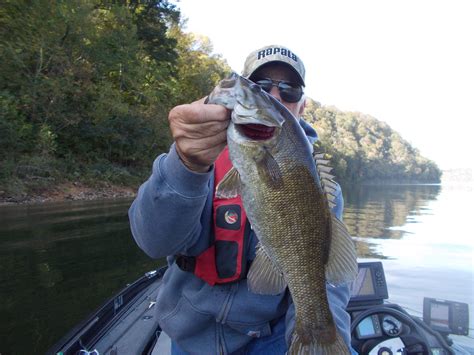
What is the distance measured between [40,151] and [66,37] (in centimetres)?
787

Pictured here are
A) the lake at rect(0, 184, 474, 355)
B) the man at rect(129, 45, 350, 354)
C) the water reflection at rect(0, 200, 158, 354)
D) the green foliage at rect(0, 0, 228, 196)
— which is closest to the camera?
the man at rect(129, 45, 350, 354)

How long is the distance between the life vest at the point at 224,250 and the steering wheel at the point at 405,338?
183 cm

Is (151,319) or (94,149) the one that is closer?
(151,319)

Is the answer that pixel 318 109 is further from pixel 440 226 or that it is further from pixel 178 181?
pixel 178 181

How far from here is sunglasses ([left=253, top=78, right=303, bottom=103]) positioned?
2537 millimetres

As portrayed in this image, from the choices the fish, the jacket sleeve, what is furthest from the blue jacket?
the fish

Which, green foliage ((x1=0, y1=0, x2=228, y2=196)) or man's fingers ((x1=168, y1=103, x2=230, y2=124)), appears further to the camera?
green foliage ((x1=0, y1=0, x2=228, y2=196))

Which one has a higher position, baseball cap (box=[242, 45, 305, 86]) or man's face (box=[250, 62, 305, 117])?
baseball cap (box=[242, 45, 305, 86])

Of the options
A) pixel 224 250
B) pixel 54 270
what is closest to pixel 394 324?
pixel 224 250

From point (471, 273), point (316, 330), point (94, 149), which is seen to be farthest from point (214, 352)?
point (94, 149)

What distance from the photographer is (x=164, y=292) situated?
238 cm

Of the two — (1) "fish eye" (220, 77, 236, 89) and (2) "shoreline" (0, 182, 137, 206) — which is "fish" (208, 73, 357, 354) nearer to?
(1) "fish eye" (220, 77, 236, 89)

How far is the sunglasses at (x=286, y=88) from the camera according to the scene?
99.9 inches

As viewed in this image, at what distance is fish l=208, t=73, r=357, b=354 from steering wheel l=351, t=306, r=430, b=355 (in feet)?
5.75
